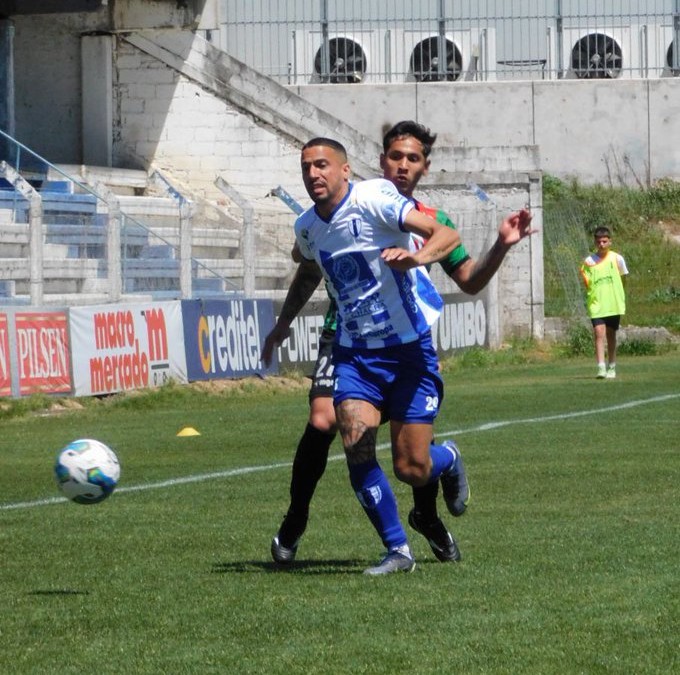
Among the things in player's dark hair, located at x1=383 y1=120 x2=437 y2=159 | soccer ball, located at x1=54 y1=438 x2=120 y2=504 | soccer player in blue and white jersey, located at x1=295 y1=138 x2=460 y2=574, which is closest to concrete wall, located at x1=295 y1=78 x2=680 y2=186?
player's dark hair, located at x1=383 y1=120 x2=437 y2=159

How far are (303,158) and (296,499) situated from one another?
1.64 meters

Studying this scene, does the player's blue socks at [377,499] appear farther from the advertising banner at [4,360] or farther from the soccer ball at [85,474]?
the advertising banner at [4,360]

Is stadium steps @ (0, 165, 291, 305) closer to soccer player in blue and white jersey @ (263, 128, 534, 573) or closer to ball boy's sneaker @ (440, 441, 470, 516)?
soccer player in blue and white jersey @ (263, 128, 534, 573)

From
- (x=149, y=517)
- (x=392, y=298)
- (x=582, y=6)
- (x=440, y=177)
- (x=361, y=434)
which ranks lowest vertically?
(x=149, y=517)

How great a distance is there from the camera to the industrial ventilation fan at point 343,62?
41.0m

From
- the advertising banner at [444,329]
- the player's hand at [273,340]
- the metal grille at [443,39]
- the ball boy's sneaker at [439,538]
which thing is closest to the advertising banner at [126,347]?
the advertising banner at [444,329]

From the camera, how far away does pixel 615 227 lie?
37.8 m

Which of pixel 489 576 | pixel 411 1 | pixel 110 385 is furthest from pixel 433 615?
pixel 411 1

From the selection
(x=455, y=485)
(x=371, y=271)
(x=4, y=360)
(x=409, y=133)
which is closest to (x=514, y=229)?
(x=371, y=271)

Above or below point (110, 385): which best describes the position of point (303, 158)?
above

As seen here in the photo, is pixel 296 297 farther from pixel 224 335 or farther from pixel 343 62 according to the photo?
pixel 343 62

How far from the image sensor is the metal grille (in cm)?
4100

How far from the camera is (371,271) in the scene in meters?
7.44

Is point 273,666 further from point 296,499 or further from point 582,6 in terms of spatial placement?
point 582,6
